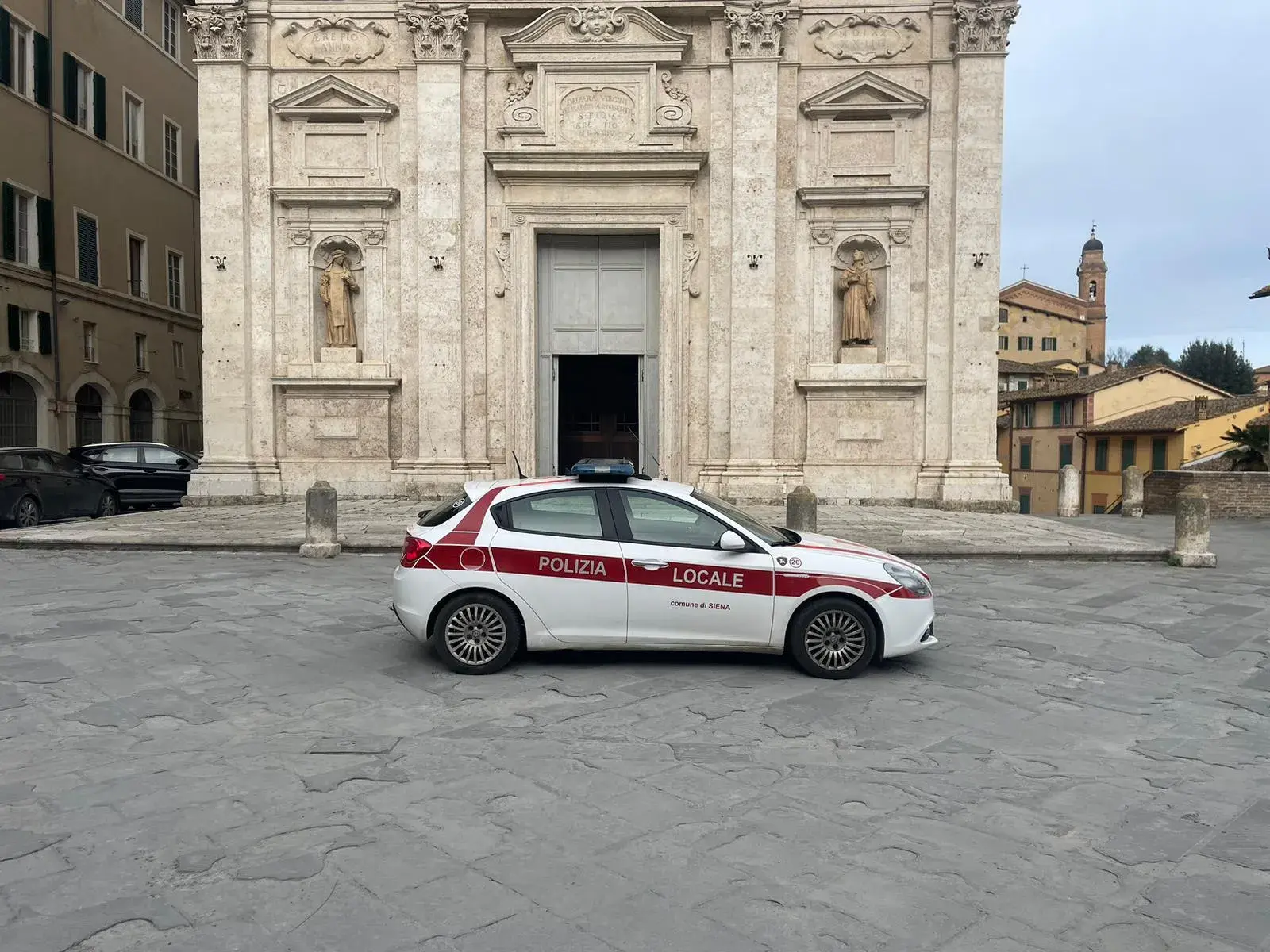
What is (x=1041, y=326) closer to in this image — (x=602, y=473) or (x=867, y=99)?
(x=867, y=99)

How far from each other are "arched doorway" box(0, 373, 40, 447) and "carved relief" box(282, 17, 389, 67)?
11.8 meters

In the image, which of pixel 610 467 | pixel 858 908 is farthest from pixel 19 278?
pixel 858 908

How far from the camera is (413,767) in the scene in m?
4.71

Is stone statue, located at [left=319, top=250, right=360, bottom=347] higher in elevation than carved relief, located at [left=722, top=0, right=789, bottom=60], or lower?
lower

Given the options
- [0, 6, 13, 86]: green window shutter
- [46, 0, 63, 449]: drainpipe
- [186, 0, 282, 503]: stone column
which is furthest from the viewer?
[46, 0, 63, 449]: drainpipe

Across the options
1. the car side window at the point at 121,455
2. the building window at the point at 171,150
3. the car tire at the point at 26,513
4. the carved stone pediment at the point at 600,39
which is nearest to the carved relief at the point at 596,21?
the carved stone pediment at the point at 600,39

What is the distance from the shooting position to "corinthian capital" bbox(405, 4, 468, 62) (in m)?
18.5

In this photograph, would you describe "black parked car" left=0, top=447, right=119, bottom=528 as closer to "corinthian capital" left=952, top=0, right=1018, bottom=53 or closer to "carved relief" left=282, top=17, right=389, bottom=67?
"carved relief" left=282, top=17, right=389, bottom=67

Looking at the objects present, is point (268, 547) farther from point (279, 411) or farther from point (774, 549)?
point (774, 549)

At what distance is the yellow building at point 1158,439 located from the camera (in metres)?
37.3

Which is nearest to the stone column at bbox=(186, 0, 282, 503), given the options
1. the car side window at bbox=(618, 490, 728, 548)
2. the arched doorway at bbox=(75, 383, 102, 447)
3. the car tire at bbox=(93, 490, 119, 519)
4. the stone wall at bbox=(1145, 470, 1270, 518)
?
the car tire at bbox=(93, 490, 119, 519)

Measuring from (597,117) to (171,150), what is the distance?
62.1 feet

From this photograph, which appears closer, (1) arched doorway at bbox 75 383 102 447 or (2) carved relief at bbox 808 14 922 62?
(2) carved relief at bbox 808 14 922 62

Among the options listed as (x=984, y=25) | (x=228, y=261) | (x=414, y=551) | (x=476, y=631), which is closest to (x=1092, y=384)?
(x=984, y=25)
